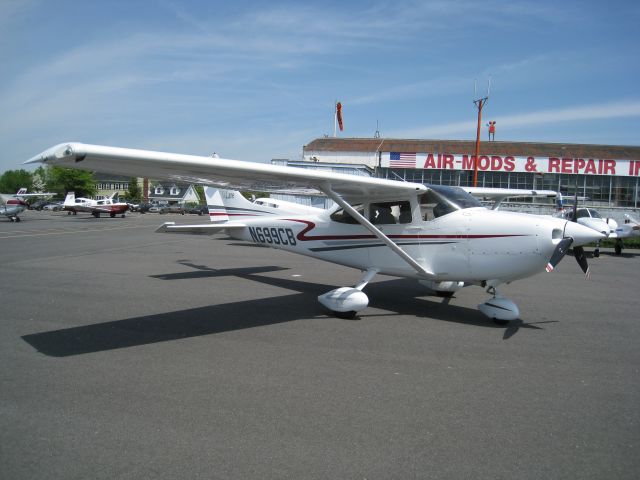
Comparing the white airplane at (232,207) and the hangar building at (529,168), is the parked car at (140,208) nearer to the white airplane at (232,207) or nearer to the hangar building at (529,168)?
the hangar building at (529,168)

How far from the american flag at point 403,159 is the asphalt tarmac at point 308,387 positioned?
35.7 meters

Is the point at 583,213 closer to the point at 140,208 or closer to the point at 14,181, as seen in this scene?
the point at 140,208

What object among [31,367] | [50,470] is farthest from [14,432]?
[31,367]

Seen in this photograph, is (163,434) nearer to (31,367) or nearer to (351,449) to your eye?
(351,449)

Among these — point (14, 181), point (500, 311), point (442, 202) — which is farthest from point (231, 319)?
point (14, 181)

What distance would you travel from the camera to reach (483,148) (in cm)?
4800

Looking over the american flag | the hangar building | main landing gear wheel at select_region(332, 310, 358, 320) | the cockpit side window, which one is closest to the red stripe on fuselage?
main landing gear wheel at select_region(332, 310, 358, 320)

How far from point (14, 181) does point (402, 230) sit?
5838 inches

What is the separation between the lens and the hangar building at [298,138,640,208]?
4231cm

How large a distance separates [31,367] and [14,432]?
1600mm

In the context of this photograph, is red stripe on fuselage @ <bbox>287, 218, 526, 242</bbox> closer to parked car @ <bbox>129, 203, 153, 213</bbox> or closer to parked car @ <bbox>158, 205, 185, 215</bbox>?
parked car @ <bbox>158, 205, 185, 215</bbox>

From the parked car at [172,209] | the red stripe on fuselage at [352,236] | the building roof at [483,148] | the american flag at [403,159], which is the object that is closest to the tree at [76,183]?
the parked car at [172,209]

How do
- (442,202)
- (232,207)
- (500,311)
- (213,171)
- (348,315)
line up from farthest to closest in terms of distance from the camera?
(232,207), (442,202), (348,315), (500,311), (213,171)

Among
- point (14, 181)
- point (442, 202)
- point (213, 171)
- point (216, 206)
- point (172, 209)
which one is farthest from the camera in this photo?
point (14, 181)
